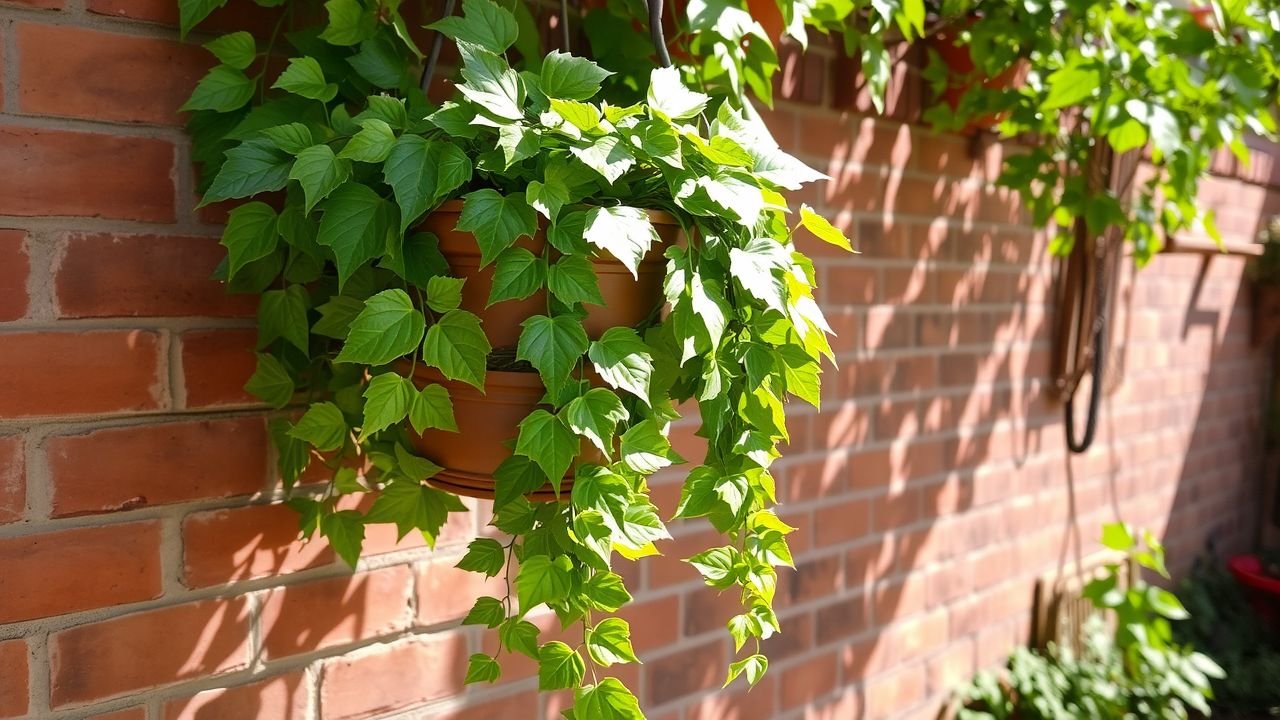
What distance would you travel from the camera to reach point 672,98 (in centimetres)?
86

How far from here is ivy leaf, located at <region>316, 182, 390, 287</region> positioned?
80cm

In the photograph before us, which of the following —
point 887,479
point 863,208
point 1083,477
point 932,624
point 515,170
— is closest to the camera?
point 515,170

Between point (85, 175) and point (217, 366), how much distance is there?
0.22 metres

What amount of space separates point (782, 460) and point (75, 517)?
1.06 m

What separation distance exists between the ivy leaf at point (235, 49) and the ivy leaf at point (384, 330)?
32 cm

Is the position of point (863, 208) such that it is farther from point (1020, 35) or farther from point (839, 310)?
point (1020, 35)

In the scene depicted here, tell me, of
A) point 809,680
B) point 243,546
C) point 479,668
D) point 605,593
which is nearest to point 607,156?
point 605,593

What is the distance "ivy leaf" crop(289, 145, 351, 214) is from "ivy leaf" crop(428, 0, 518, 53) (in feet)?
0.47

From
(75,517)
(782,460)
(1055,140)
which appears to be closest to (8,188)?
(75,517)

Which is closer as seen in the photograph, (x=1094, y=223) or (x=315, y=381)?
(x=315, y=381)

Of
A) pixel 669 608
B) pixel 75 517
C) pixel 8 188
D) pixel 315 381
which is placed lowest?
pixel 669 608

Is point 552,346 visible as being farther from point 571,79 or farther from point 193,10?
point 193,10

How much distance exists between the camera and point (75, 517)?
3.16 ft

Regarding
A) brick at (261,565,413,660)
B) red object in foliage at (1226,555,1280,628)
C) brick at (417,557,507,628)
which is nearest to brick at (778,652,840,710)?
brick at (417,557,507,628)
